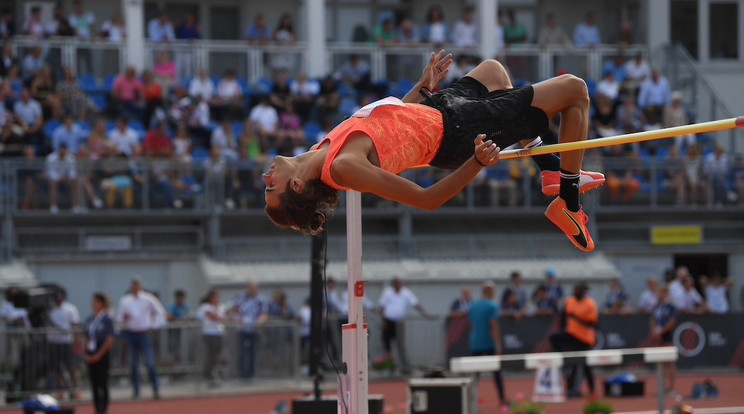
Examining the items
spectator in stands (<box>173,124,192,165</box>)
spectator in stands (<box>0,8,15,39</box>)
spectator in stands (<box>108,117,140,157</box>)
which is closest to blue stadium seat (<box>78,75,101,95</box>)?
spectator in stands (<box>0,8,15,39</box>)

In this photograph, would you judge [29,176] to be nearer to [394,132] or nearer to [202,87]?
[202,87]

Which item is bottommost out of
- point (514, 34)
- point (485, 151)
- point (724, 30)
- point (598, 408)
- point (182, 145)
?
point (598, 408)

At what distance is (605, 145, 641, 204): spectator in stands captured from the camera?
21734 mm

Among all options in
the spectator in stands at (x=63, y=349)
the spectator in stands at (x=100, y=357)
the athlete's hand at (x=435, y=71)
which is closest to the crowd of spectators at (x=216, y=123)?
the spectator in stands at (x=63, y=349)

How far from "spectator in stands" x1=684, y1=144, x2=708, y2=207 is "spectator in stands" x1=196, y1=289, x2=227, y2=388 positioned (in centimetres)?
884

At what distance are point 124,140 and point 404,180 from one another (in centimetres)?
1467

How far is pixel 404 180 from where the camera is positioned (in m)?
5.94

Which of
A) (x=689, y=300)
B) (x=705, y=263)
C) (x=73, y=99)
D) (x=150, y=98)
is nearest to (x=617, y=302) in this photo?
(x=689, y=300)

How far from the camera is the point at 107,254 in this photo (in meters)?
20.4

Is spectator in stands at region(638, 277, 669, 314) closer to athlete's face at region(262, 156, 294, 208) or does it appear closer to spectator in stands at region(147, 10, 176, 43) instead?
spectator in stands at region(147, 10, 176, 43)

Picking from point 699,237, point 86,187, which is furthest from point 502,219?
point 86,187

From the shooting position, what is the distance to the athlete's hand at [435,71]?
6820 mm

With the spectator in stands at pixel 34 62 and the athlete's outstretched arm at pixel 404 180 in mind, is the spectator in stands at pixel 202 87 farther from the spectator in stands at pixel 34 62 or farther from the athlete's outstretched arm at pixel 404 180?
the athlete's outstretched arm at pixel 404 180

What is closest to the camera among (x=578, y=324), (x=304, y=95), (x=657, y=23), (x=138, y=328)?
(x=578, y=324)
